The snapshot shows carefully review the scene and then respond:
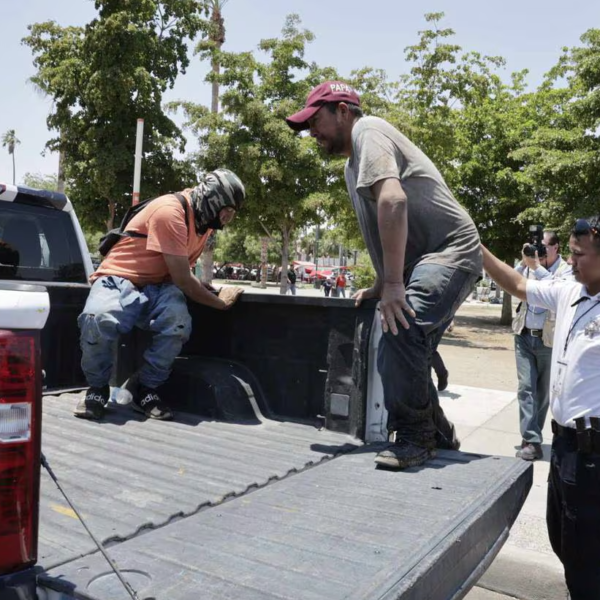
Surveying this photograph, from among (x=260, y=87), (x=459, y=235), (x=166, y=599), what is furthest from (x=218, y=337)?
(x=260, y=87)

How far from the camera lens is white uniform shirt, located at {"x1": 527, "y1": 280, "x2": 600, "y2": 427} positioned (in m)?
2.69

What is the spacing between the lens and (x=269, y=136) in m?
15.7

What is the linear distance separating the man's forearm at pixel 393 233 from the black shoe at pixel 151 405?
4.93ft

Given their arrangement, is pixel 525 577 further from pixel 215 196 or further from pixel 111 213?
pixel 111 213

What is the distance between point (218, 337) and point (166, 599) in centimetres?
245

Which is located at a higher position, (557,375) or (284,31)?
(284,31)

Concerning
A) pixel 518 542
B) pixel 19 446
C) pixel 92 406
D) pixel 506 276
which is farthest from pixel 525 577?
pixel 19 446

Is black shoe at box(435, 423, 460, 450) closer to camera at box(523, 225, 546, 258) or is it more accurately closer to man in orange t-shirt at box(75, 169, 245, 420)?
man in orange t-shirt at box(75, 169, 245, 420)

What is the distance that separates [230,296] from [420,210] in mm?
1250

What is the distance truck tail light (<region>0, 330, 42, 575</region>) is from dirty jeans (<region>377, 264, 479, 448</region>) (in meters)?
1.69

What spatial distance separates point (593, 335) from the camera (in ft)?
8.84

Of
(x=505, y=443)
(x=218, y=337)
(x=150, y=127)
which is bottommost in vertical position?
(x=505, y=443)

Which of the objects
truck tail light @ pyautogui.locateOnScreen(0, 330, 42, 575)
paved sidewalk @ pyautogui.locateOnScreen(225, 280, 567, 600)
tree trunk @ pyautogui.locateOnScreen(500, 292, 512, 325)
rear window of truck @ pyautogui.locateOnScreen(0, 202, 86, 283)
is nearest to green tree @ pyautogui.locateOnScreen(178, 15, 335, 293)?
paved sidewalk @ pyautogui.locateOnScreen(225, 280, 567, 600)

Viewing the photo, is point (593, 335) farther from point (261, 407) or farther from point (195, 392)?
point (195, 392)
